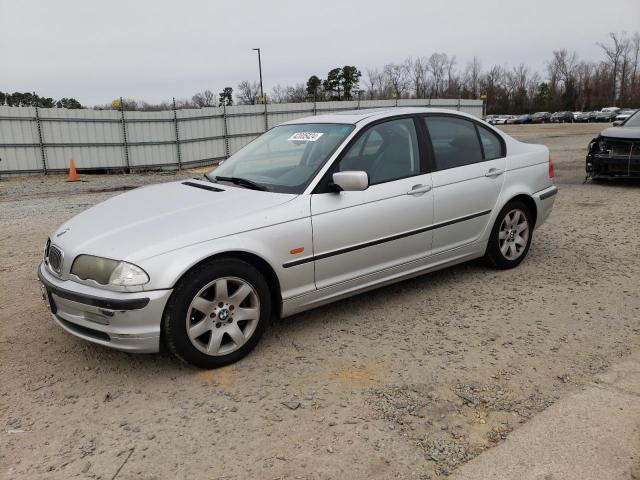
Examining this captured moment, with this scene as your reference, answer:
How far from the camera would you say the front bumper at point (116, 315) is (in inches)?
125

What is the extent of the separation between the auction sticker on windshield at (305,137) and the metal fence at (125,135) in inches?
443

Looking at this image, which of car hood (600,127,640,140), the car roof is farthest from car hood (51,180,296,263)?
car hood (600,127,640,140)

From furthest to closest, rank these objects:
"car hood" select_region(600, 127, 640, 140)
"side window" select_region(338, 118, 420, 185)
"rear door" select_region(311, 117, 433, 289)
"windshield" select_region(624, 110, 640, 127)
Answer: "windshield" select_region(624, 110, 640, 127) < "car hood" select_region(600, 127, 640, 140) < "side window" select_region(338, 118, 420, 185) < "rear door" select_region(311, 117, 433, 289)

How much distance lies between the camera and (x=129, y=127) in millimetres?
17984

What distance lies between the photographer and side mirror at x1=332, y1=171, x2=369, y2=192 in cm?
379

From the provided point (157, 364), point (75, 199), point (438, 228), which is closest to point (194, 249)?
point (157, 364)

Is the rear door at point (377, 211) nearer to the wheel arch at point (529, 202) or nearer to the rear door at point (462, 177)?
the rear door at point (462, 177)

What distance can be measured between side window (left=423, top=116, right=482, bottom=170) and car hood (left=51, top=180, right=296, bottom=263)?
1.58 metres

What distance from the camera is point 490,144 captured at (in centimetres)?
516

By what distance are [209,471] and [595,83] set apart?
10367 cm

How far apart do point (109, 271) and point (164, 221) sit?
1.64 ft

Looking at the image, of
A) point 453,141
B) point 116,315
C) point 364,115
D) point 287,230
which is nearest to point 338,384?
point 287,230

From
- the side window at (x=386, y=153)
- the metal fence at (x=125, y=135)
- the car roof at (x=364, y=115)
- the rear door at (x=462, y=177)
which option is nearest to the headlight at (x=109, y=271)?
the side window at (x=386, y=153)

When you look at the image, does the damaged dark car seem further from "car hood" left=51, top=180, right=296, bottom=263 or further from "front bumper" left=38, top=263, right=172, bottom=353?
"front bumper" left=38, top=263, right=172, bottom=353
